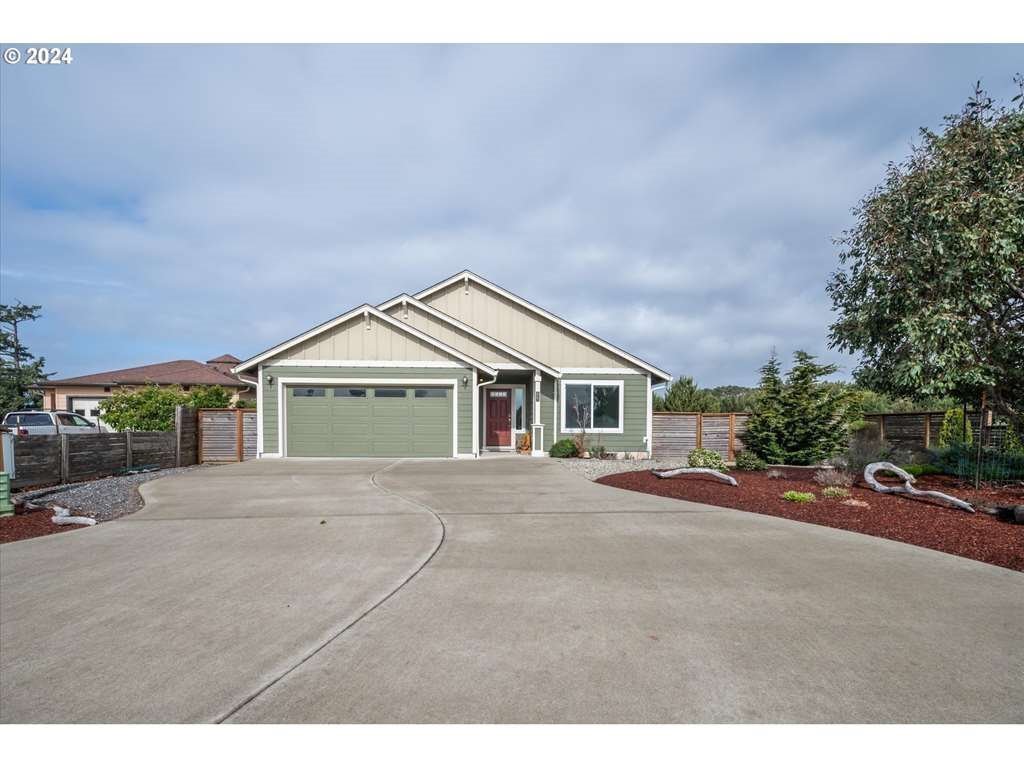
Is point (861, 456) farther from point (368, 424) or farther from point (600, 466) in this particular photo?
point (368, 424)

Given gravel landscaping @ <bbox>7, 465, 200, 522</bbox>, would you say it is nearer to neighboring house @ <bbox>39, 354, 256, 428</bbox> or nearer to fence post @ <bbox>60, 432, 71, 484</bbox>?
fence post @ <bbox>60, 432, 71, 484</bbox>

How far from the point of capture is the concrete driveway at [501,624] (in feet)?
9.80

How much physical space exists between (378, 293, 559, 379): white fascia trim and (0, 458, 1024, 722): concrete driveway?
1077cm

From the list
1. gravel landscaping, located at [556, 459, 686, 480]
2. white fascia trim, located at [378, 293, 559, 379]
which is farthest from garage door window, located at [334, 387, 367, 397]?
gravel landscaping, located at [556, 459, 686, 480]

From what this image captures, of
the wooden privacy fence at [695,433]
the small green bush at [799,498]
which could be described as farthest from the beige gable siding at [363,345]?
the small green bush at [799,498]

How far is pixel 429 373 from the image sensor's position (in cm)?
1683

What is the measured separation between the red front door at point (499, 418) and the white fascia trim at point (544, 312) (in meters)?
3.03

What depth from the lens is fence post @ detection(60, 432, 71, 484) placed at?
1169 centimetres

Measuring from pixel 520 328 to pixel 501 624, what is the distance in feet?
53.2

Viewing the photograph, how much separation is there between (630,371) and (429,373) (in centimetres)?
678

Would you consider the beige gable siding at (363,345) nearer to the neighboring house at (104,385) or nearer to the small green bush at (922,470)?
the small green bush at (922,470)

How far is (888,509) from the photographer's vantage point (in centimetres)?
804

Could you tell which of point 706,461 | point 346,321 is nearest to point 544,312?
point 346,321

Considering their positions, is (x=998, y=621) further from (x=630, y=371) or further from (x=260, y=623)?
(x=630, y=371)
